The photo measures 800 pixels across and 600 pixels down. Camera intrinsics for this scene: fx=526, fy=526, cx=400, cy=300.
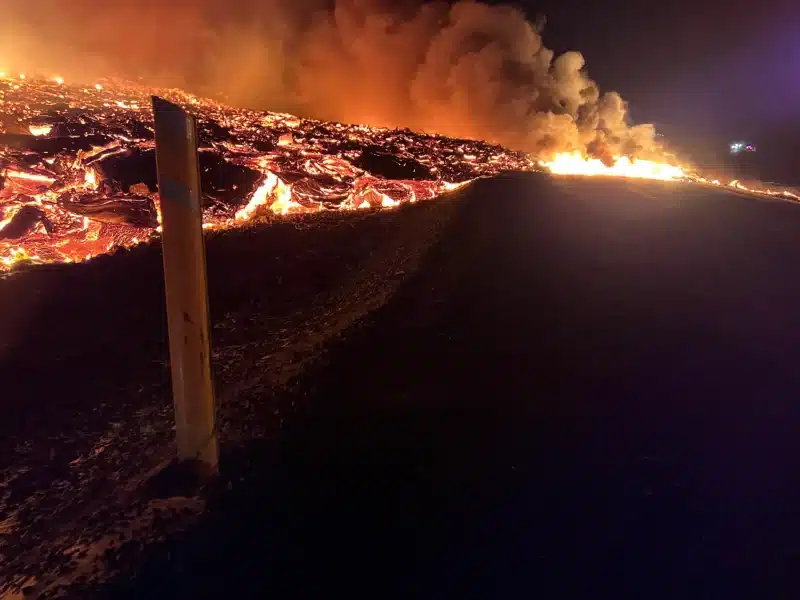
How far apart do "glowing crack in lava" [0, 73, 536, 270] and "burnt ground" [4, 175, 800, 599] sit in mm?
3351

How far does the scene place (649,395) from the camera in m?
3.58

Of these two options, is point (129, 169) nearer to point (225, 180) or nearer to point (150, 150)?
point (150, 150)

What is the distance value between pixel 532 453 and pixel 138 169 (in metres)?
6.50

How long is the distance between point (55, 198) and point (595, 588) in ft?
22.3

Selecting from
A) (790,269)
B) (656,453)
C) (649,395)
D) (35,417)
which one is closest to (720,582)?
(656,453)

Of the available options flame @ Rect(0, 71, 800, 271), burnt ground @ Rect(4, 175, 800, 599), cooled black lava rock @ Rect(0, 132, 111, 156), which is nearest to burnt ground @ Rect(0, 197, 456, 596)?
burnt ground @ Rect(4, 175, 800, 599)

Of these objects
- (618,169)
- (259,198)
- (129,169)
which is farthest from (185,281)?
(618,169)

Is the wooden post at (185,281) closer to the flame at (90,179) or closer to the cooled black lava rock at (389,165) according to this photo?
the flame at (90,179)

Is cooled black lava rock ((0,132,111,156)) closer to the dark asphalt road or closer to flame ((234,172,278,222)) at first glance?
flame ((234,172,278,222))

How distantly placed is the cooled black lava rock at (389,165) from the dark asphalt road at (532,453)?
4175 mm

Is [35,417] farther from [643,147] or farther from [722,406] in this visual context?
[643,147]

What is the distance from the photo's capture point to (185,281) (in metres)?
2.50

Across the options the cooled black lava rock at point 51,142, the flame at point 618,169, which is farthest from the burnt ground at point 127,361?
the flame at point 618,169

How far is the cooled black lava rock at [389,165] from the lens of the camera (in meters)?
9.27
